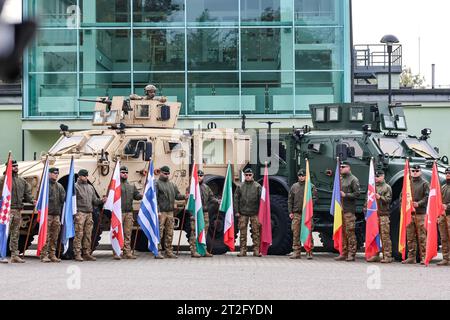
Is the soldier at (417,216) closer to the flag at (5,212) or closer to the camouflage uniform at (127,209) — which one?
the camouflage uniform at (127,209)

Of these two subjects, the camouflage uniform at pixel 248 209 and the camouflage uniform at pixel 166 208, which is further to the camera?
the camouflage uniform at pixel 248 209

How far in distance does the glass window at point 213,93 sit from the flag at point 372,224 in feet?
43.1

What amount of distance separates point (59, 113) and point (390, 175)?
48.2 feet

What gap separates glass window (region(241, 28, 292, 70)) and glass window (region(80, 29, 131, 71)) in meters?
3.79

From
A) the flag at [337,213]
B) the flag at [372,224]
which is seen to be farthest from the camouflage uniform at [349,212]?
the flag at [372,224]

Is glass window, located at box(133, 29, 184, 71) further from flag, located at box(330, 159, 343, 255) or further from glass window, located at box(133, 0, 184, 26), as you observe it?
flag, located at box(330, 159, 343, 255)

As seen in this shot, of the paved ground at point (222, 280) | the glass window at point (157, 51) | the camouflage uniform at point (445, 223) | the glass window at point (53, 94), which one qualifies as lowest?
the paved ground at point (222, 280)

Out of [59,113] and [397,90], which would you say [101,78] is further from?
[397,90]

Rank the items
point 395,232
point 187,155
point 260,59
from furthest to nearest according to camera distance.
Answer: point 260,59 → point 187,155 → point 395,232

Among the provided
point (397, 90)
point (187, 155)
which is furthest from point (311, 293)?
point (397, 90)

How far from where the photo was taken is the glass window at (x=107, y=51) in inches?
1091

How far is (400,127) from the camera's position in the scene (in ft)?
58.3

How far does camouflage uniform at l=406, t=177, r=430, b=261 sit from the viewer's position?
574 inches

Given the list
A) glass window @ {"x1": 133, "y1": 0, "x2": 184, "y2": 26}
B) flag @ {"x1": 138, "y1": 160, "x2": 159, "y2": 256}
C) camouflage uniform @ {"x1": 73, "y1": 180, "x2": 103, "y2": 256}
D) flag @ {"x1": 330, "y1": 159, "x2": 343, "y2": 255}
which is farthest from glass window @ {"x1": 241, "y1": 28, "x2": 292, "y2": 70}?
camouflage uniform @ {"x1": 73, "y1": 180, "x2": 103, "y2": 256}
